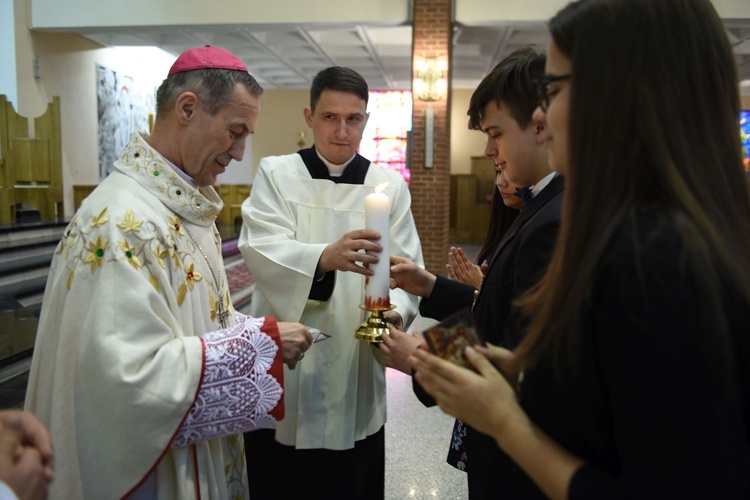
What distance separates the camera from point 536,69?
4.28ft

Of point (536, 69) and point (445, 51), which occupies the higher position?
point (445, 51)

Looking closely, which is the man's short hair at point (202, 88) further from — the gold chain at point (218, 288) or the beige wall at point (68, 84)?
the beige wall at point (68, 84)

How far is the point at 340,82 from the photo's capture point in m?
2.11

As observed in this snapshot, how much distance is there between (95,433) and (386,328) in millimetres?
736

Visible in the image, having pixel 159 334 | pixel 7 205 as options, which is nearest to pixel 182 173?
pixel 159 334

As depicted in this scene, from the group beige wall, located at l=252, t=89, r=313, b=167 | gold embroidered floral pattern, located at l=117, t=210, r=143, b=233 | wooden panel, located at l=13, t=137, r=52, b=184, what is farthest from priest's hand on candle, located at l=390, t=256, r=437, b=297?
beige wall, located at l=252, t=89, r=313, b=167

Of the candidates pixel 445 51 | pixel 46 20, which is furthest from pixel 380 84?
pixel 46 20

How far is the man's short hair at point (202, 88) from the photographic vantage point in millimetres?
1485

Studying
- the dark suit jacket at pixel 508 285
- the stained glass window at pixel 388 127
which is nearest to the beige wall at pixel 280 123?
the stained glass window at pixel 388 127

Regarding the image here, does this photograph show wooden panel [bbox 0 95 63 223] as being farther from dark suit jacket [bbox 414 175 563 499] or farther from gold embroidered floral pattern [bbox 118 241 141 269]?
dark suit jacket [bbox 414 175 563 499]

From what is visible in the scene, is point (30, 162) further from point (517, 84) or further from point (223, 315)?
point (517, 84)

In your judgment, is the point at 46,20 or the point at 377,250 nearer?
the point at 377,250

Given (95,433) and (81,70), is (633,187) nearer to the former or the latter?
(95,433)

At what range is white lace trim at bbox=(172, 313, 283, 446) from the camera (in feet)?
4.20
